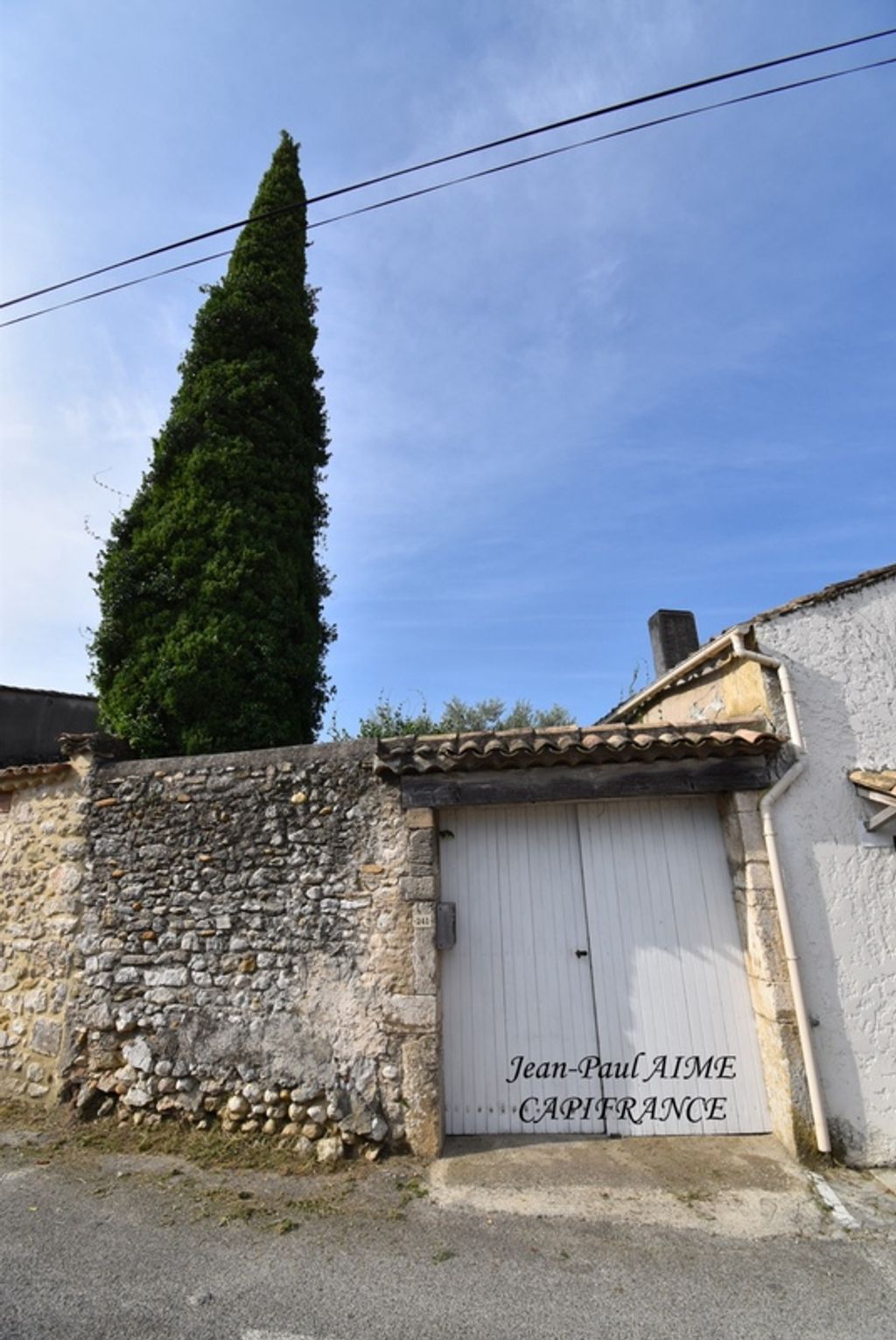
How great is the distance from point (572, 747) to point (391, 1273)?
3402mm

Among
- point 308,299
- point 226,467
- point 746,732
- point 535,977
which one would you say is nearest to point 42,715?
point 226,467

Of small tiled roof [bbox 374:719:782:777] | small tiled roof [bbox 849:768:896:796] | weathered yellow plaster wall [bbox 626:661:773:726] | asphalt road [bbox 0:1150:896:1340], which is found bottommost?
asphalt road [bbox 0:1150:896:1340]

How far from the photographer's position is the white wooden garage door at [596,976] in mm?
5031

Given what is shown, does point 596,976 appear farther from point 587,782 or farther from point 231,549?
point 231,549

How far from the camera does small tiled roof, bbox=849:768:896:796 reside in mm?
4832

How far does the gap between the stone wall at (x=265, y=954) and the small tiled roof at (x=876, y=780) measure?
3.52 metres

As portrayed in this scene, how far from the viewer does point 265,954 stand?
17.4 feet

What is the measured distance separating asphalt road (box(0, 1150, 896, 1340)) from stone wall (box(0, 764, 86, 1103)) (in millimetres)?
1555

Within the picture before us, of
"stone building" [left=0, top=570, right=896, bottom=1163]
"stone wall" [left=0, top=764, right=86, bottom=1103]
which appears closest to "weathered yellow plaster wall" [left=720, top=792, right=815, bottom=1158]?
"stone building" [left=0, top=570, right=896, bottom=1163]

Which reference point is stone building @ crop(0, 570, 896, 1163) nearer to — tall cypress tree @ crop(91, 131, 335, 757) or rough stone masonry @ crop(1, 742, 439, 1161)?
rough stone masonry @ crop(1, 742, 439, 1161)

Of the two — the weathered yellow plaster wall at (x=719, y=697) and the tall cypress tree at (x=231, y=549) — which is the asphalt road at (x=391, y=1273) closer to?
the weathered yellow plaster wall at (x=719, y=697)

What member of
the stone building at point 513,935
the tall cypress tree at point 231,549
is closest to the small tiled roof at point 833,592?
the stone building at point 513,935

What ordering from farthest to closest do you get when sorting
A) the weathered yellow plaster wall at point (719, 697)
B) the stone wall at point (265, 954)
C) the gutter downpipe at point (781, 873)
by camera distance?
the weathered yellow plaster wall at point (719, 697), the stone wall at point (265, 954), the gutter downpipe at point (781, 873)

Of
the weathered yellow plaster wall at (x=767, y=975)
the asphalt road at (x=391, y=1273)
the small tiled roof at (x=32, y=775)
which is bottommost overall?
the asphalt road at (x=391, y=1273)
